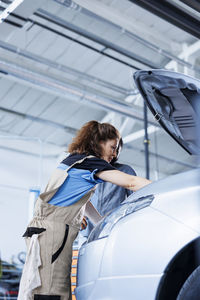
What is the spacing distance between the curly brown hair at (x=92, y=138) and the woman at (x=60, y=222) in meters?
0.13

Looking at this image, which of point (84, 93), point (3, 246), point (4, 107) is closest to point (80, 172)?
point (84, 93)

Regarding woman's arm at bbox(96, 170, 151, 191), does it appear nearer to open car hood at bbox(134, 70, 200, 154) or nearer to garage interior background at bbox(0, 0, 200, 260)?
open car hood at bbox(134, 70, 200, 154)

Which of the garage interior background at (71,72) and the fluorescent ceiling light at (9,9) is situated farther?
the garage interior background at (71,72)

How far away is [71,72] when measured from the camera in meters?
5.59

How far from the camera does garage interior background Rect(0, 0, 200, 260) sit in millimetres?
4375

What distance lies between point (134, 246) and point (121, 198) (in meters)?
1.55

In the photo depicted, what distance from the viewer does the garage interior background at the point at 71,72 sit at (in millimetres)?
4375

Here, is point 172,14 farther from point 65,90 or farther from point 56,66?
point 56,66

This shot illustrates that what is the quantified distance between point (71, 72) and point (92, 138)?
13.0 ft

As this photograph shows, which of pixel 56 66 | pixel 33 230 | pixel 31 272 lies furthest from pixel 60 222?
pixel 56 66

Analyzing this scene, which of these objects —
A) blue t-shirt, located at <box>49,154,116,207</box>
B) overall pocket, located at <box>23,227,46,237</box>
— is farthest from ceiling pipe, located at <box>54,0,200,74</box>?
overall pocket, located at <box>23,227,46,237</box>

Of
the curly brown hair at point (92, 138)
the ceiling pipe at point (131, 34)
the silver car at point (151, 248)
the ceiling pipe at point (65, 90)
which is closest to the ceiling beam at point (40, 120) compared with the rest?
the ceiling pipe at point (65, 90)

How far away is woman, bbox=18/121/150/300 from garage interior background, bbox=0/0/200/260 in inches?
27.8

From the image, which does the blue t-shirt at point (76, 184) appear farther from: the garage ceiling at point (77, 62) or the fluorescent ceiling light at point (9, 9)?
the fluorescent ceiling light at point (9, 9)
